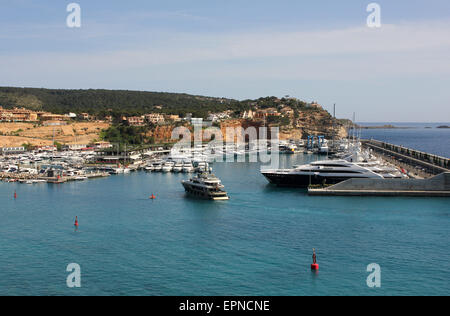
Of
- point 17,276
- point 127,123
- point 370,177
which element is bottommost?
point 17,276

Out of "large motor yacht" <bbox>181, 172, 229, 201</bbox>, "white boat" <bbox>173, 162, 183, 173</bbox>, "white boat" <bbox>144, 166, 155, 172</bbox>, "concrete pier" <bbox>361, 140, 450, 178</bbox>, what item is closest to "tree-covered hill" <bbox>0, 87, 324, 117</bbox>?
"white boat" <bbox>144, 166, 155, 172</bbox>

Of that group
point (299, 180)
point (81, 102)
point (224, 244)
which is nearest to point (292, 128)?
point (81, 102)

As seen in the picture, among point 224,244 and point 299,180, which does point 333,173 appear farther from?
point 224,244

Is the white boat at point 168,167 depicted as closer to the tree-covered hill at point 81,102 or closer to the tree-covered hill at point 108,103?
the tree-covered hill at point 108,103

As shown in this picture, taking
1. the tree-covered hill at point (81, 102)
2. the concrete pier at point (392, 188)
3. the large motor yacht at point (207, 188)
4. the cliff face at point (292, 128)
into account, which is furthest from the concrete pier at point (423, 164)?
the tree-covered hill at point (81, 102)

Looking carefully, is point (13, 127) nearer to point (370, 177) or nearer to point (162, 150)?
point (162, 150)
